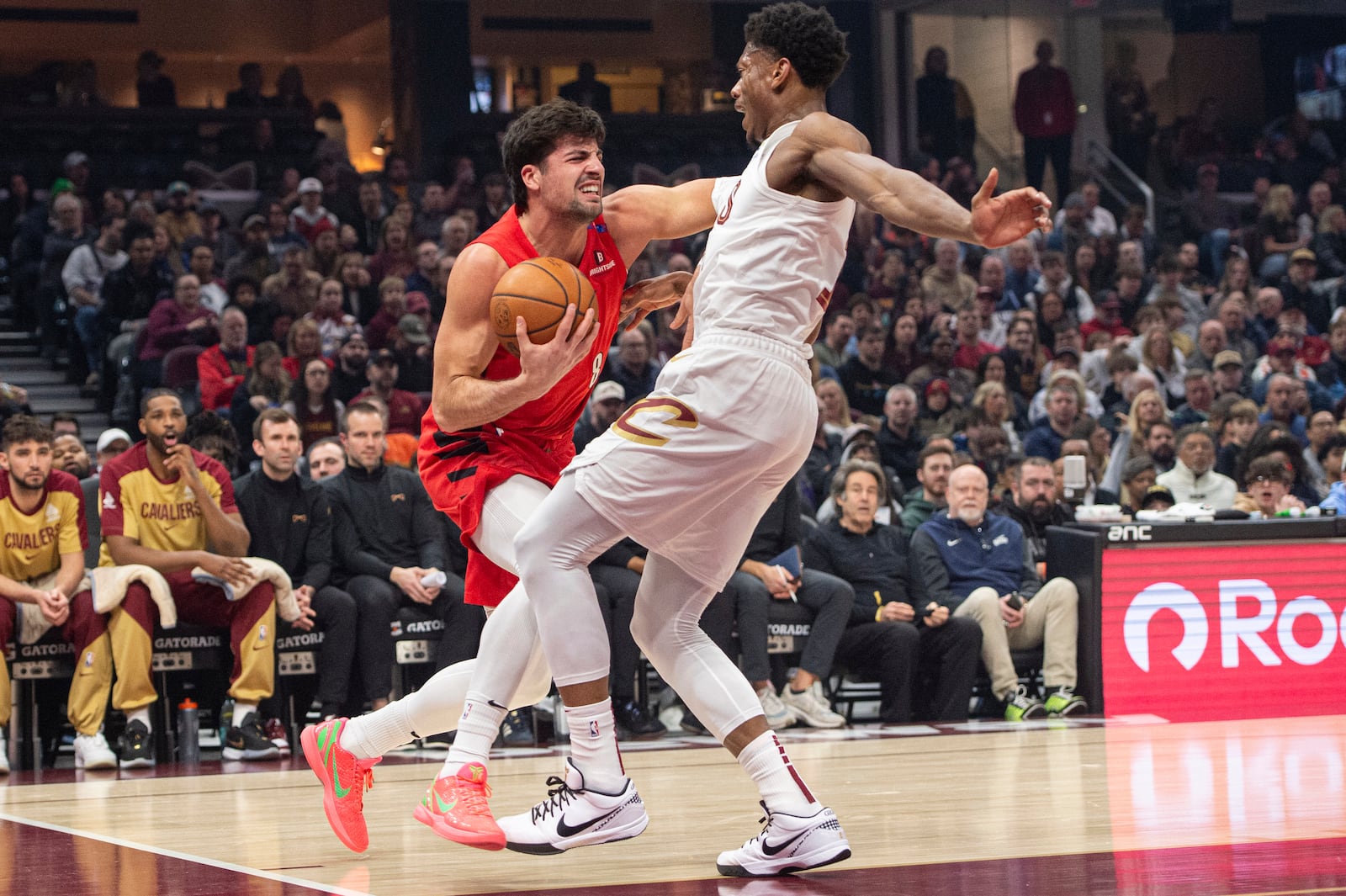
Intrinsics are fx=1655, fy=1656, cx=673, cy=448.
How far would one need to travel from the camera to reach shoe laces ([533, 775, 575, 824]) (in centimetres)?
395

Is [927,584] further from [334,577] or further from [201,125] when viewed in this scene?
[201,125]

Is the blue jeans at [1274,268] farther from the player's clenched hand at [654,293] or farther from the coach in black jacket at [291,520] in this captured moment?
the player's clenched hand at [654,293]

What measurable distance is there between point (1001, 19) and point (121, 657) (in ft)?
54.0

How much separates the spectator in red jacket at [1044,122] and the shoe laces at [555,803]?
54.8ft

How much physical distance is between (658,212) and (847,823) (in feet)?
6.05

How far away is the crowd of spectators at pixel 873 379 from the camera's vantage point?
863cm

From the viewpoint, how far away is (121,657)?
760 cm

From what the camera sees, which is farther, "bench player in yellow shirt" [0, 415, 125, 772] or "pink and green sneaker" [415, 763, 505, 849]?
"bench player in yellow shirt" [0, 415, 125, 772]

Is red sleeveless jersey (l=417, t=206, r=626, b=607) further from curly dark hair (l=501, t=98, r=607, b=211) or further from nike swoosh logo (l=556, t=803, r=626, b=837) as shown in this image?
nike swoosh logo (l=556, t=803, r=626, b=837)

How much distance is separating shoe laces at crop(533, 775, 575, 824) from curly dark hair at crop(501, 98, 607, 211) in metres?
1.59

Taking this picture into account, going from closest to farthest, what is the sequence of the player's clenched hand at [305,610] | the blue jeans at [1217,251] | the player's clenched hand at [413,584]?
1. the player's clenched hand at [305,610]
2. the player's clenched hand at [413,584]
3. the blue jeans at [1217,251]

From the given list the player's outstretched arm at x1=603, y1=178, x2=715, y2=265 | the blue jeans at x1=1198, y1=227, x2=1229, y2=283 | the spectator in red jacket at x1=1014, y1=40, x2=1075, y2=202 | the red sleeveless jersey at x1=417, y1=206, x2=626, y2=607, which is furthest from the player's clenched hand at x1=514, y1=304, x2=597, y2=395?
the spectator in red jacket at x1=1014, y1=40, x2=1075, y2=202

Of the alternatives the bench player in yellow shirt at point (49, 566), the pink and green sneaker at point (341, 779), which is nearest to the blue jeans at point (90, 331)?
the bench player in yellow shirt at point (49, 566)

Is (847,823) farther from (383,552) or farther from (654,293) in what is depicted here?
(383,552)
